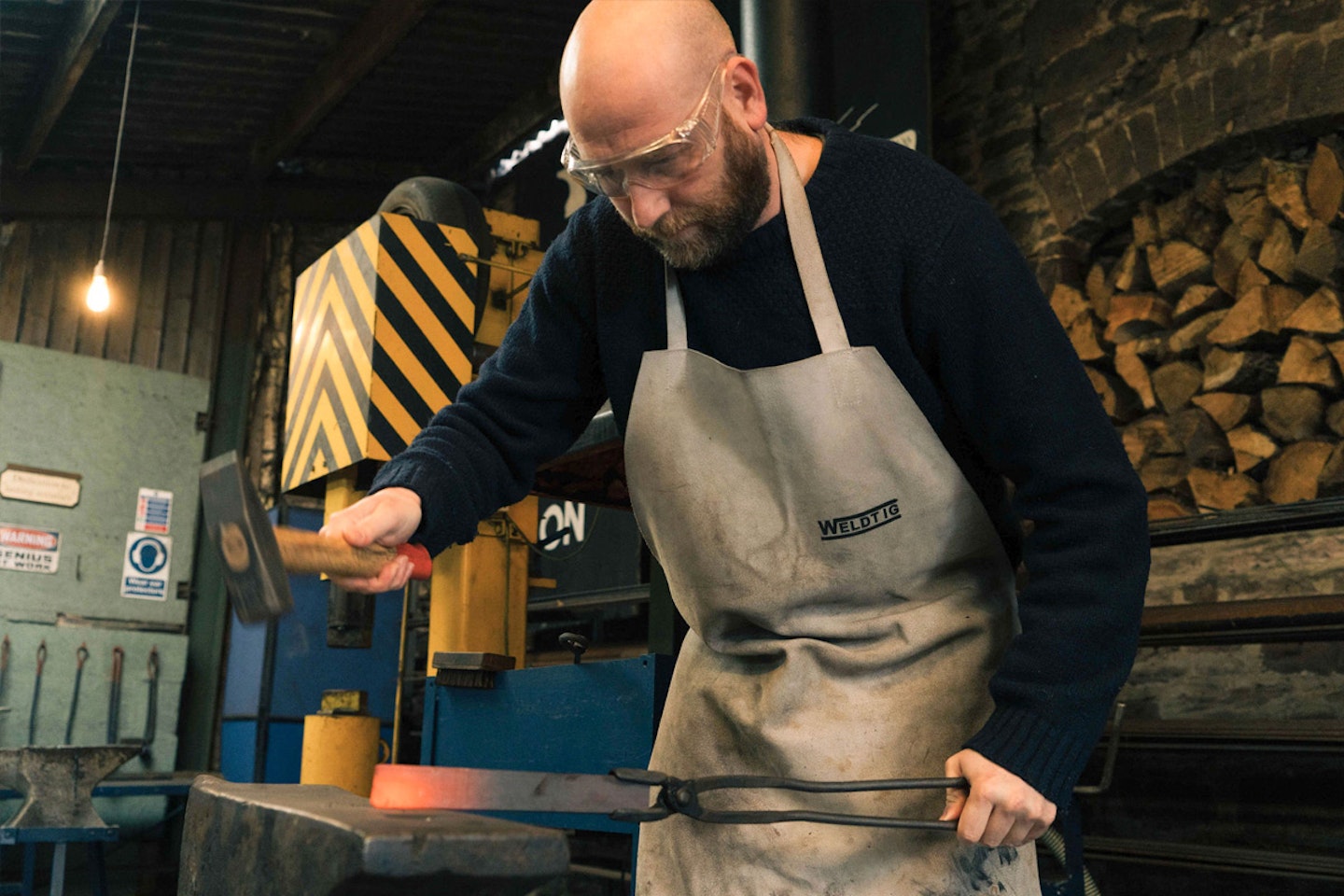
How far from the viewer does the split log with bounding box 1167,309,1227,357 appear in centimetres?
378

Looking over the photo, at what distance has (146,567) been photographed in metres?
6.51

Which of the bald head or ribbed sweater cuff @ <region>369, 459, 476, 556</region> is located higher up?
the bald head

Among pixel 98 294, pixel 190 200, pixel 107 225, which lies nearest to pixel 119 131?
pixel 107 225

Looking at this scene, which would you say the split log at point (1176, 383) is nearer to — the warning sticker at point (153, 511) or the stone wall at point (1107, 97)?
the stone wall at point (1107, 97)

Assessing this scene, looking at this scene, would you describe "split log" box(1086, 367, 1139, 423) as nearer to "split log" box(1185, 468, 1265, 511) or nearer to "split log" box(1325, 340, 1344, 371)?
"split log" box(1185, 468, 1265, 511)

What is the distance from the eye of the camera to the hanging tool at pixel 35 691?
5.78 metres

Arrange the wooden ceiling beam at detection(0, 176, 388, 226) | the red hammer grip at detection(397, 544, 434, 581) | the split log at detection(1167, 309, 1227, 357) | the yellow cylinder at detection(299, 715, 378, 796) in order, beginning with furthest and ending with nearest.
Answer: the wooden ceiling beam at detection(0, 176, 388, 226), the split log at detection(1167, 309, 1227, 357), the yellow cylinder at detection(299, 715, 378, 796), the red hammer grip at detection(397, 544, 434, 581)

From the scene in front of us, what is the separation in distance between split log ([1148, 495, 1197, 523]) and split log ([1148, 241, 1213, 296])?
68 centimetres

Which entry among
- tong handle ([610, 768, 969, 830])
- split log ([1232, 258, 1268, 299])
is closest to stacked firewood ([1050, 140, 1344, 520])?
split log ([1232, 258, 1268, 299])

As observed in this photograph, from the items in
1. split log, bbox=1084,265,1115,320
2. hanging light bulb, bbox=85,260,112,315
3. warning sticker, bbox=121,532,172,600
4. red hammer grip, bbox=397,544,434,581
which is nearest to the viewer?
red hammer grip, bbox=397,544,434,581

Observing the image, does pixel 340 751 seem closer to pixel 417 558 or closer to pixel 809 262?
pixel 417 558

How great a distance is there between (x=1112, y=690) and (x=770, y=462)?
0.46m

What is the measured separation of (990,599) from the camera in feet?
4.76

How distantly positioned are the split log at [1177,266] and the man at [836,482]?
276 centimetres
